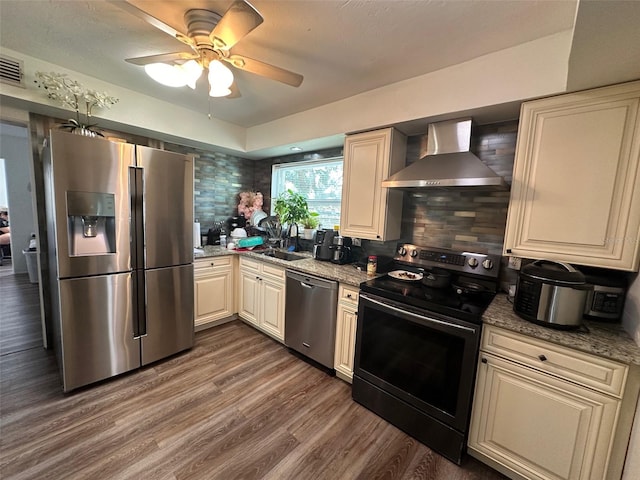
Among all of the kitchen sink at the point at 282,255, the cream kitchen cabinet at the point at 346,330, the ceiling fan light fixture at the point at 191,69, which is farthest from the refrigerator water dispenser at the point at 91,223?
the cream kitchen cabinet at the point at 346,330

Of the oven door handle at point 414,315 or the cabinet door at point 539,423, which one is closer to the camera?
the cabinet door at point 539,423

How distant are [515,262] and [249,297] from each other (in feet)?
8.33

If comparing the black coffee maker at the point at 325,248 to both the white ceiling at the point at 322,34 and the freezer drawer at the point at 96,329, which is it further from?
the freezer drawer at the point at 96,329

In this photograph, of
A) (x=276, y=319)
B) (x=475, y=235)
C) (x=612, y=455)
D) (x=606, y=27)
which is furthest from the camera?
(x=276, y=319)

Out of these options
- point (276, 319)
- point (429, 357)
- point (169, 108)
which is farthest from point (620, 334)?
point (169, 108)

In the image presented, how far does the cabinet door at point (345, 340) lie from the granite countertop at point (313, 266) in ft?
0.78

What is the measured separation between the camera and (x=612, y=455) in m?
1.16

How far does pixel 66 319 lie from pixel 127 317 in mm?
355

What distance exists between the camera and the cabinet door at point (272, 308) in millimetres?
2600

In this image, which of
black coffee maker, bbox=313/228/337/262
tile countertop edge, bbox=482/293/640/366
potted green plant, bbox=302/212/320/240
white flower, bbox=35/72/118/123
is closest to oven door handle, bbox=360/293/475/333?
tile countertop edge, bbox=482/293/640/366

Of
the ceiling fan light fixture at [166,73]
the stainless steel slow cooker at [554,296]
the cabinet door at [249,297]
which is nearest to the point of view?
the stainless steel slow cooker at [554,296]

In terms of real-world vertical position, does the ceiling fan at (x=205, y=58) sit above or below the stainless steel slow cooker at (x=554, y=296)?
above

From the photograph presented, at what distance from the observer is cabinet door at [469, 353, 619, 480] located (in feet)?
3.86

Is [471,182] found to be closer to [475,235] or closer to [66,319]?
[475,235]
